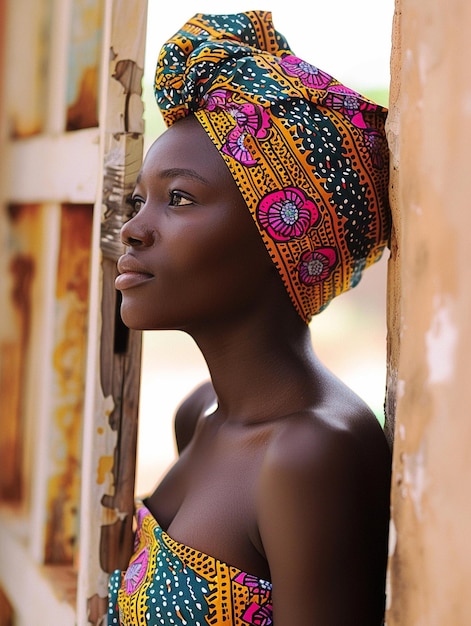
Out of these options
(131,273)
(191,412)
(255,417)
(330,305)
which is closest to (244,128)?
(131,273)

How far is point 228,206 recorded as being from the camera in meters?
1.60

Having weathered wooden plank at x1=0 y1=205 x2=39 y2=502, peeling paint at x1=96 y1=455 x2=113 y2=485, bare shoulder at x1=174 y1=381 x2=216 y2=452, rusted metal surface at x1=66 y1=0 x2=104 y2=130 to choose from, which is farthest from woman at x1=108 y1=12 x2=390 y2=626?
weathered wooden plank at x1=0 y1=205 x2=39 y2=502

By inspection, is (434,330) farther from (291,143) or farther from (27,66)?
(27,66)

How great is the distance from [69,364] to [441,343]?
150 cm

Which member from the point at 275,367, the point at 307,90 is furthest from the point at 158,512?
the point at 307,90

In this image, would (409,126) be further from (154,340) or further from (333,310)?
(333,310)

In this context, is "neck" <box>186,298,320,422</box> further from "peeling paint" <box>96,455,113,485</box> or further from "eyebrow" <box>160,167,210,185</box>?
"peeling paint" <box>96,455,113,485</box>

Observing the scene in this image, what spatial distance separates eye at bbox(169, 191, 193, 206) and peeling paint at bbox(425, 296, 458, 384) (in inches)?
26.2

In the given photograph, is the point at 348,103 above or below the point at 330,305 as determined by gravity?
above

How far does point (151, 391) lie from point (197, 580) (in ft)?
31.3

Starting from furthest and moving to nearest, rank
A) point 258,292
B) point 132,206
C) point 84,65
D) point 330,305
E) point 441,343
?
point 330,305, point 84,65, point 132,206, point 258,292, point 441,343

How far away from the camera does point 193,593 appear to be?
1.55 meters

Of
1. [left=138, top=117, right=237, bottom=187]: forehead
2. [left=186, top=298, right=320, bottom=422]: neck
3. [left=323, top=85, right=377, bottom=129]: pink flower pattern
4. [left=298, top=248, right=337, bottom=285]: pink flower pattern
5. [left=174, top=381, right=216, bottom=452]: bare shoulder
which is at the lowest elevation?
[left=174, top=381, right=216, bottom=452]: bare shoulder

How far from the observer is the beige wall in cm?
102
